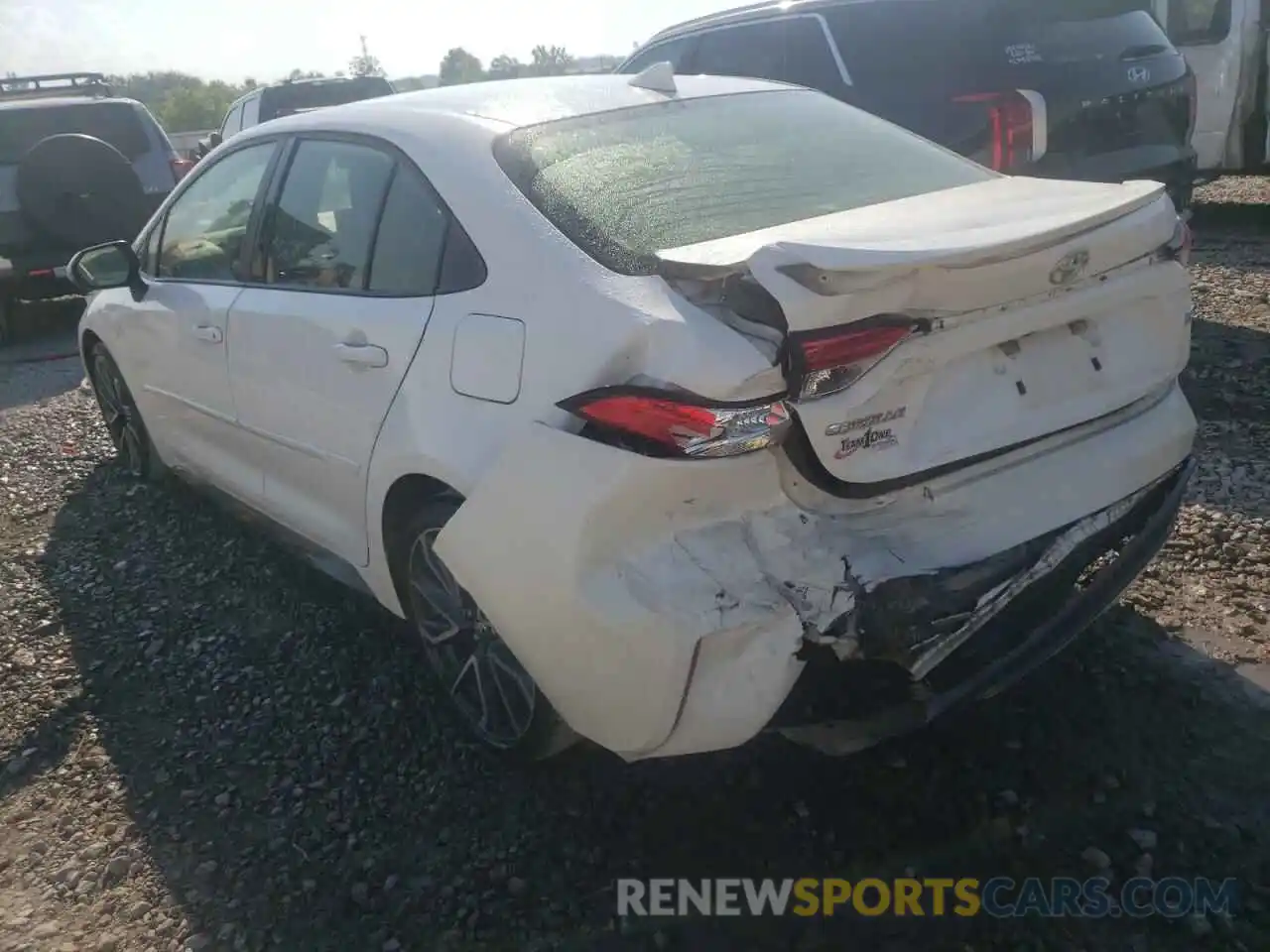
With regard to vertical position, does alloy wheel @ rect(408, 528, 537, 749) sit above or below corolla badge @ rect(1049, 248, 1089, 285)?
below

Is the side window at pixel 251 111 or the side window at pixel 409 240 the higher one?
the side window at pixel 409 240

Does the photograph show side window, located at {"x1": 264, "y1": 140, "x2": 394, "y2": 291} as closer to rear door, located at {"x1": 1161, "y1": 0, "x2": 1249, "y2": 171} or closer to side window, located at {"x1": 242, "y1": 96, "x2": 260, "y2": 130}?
rear door, located at {"x1": 1161, "y1": 0, "x2": 1249, "y2": 171}

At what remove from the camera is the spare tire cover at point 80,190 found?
7.84m

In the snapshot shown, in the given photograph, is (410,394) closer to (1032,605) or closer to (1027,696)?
(1032,605)

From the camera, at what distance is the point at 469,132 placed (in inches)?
117

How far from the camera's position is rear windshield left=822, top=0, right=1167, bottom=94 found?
618 cm

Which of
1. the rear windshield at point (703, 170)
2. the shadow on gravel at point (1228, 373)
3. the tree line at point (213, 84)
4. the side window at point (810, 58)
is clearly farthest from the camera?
the tree line at point (213, 84)

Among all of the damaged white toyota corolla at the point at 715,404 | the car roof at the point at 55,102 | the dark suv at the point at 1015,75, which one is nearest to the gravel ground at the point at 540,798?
the damaged white toyota corolla at the point at 715,404

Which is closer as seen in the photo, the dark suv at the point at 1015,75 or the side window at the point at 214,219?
the side window at the point at 214,219

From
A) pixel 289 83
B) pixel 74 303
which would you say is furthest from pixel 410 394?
pixel 289 83

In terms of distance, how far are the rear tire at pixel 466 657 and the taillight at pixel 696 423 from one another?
721 mm

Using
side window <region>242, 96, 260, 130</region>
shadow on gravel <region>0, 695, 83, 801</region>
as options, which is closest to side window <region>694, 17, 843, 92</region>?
shadow on gravel <region>0, 695, 83, 801</region>

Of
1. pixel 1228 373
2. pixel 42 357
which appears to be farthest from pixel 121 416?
pixel 1228 373

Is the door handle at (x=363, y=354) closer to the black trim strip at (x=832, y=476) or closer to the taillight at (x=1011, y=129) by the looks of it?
the black trim strip at (x=832, y=476)
